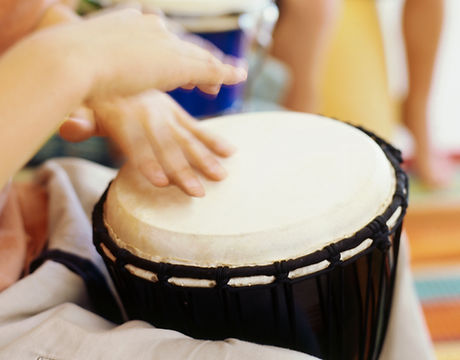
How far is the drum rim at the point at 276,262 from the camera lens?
0.57 metres

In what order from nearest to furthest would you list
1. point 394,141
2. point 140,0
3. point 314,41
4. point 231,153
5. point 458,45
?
1. point 231,153
2. point 140,0
3. point 314,41
4. point 394,141
5. point 458,45

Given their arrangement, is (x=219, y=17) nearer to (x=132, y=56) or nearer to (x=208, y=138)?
(x=208, y=138)

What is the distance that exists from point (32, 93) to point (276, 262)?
0.30 metres

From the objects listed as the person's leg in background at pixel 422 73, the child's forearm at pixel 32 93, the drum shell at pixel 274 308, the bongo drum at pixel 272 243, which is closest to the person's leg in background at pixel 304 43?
the person's leg in background at pixel 422 73

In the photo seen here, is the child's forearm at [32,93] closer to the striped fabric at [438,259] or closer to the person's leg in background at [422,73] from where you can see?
the striped fabric at [438,259]

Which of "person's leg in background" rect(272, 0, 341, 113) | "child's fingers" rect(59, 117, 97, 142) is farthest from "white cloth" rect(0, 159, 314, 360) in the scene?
"person's leg in background" rect(272, 0, 341, 113)

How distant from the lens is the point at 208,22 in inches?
50.6

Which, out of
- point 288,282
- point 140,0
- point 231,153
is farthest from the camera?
point 140,0

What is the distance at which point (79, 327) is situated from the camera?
0.60 m

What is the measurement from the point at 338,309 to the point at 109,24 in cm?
44

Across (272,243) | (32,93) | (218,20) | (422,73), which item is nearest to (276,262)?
(272,243)

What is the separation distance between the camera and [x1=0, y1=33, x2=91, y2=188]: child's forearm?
0.51 metres

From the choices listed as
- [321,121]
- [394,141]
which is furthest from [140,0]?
[394,141]

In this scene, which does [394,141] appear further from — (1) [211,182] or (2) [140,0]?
(1) [211,182]
